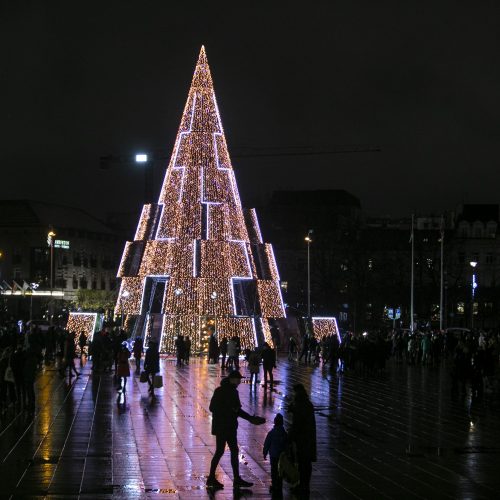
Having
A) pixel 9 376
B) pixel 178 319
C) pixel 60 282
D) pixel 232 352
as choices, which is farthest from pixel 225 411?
pixel 60 282

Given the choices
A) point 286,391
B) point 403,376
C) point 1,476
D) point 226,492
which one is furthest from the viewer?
point 403,376

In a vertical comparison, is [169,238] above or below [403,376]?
above

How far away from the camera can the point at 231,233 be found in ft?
155

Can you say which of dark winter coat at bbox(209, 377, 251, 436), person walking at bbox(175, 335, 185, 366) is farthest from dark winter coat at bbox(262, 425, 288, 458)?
person walking at bbox(175, 335, 185, 366)

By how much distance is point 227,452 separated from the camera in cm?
1759

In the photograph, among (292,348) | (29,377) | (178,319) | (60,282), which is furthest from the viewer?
(60,282)

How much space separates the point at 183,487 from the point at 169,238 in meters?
33.5

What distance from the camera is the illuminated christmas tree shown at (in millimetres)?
45562

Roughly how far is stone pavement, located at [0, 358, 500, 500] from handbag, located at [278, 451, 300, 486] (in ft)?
2.92

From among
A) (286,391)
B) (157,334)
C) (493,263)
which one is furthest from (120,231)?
(286,391)

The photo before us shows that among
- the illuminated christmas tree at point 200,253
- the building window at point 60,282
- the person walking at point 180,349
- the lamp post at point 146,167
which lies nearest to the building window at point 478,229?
the lamp post at point 146,167

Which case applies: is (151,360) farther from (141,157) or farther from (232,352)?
(141,157)

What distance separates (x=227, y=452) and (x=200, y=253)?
2905 cm

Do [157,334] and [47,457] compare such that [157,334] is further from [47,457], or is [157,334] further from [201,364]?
[47,457]
